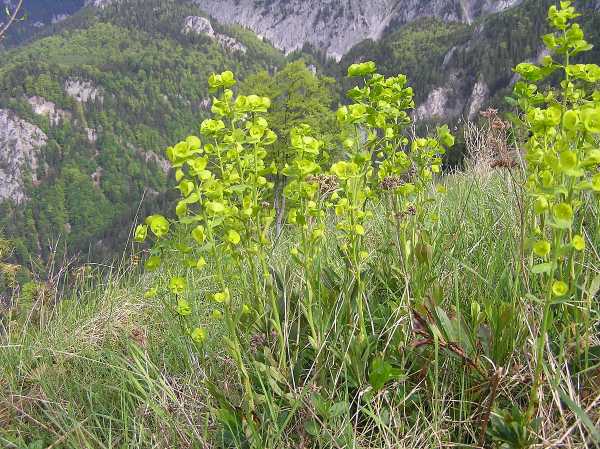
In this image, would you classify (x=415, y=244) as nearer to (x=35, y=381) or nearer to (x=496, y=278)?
(x=496, y=278)

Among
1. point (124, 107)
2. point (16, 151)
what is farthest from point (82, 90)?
point (16, 151)

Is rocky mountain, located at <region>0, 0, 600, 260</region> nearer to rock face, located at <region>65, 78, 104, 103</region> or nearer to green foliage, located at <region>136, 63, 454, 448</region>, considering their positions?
rock face, located at <region>65, 78, 104, 103</region>

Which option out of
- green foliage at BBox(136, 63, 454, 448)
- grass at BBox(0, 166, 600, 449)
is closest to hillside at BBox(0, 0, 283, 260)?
grass at BBox(0, 166, 600, 449)

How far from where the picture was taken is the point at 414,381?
7.01ft

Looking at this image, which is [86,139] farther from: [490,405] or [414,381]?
[490,405]

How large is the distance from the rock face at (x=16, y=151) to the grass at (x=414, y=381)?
5890 inches

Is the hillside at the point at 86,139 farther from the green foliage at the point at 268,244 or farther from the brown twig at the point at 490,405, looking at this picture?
the brown twig at the point at 490,405

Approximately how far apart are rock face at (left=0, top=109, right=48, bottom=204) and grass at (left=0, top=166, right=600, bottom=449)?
14959 centimetres

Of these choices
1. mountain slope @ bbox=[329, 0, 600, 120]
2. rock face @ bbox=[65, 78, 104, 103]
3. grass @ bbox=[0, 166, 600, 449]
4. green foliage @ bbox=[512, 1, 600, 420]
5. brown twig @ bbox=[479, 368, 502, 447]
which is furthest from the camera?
rock face @ bbox=[65, 78, 104, 103]

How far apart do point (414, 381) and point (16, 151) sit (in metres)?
159

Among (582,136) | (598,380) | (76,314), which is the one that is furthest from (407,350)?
(76,314)

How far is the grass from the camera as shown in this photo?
5.95 feet

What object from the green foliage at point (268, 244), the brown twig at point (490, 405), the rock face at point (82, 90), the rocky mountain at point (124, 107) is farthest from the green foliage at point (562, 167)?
the rock face at point (82, 90)

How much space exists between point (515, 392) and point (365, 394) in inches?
24.0
